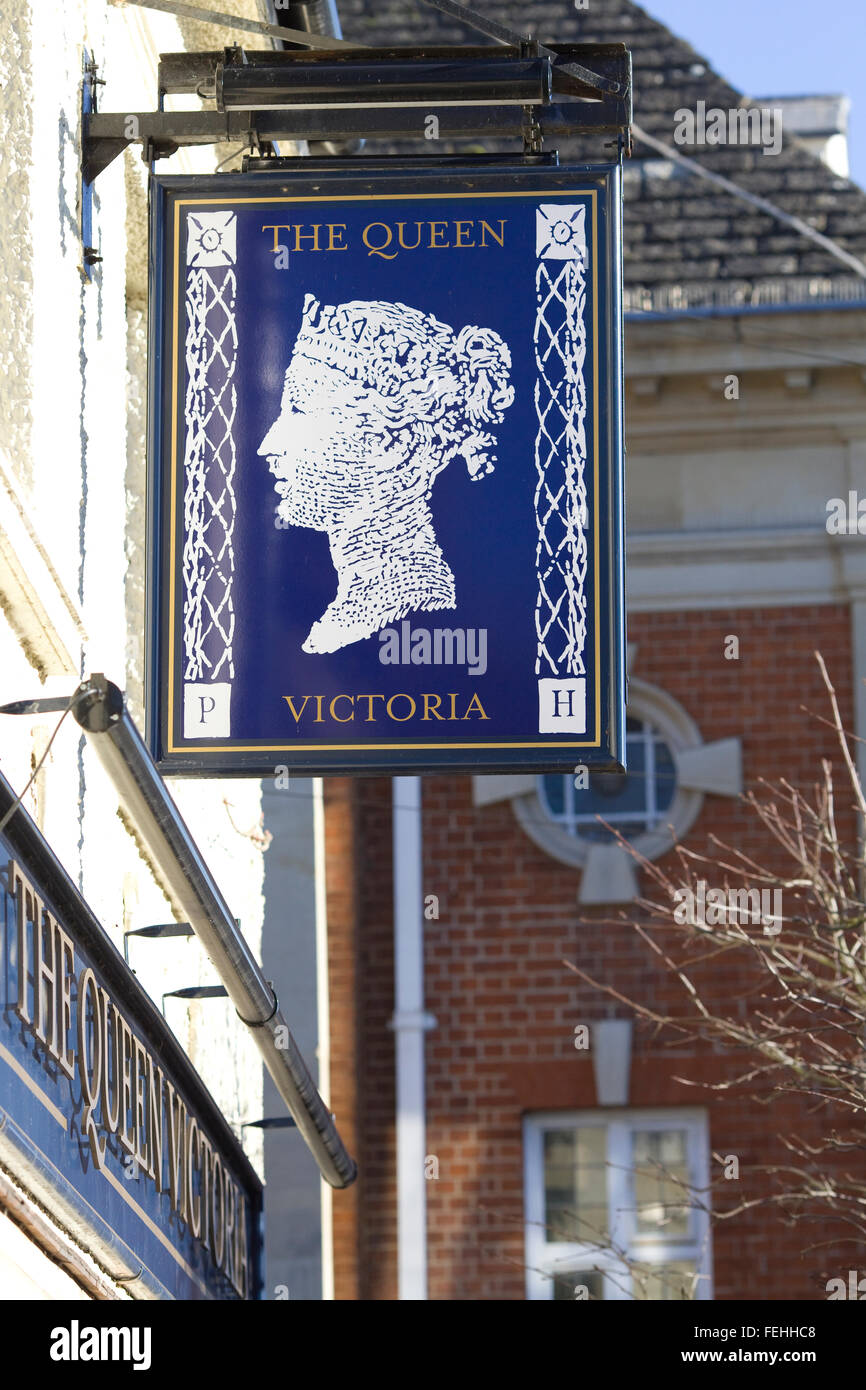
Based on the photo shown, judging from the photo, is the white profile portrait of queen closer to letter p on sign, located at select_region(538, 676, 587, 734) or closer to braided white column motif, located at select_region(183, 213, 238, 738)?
braided white column motif, located at select_region(183, 213, 238, 738)

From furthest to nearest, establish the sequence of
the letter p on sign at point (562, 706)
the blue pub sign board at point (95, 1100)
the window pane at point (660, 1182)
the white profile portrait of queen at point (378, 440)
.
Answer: the window pane at point (660, 1182) → the white profile portrait of queen at point (378, 440) → the letter p on sign at point (562, 706) → the blue pub sign board at point (95, 1100)

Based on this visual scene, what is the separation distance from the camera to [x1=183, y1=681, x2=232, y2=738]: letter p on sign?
17.2 ft

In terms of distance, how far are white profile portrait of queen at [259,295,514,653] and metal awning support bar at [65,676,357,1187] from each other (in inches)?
26.3

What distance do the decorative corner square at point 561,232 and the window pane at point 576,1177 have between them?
28.2 ft

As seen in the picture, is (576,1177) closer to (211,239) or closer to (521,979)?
(521,979)

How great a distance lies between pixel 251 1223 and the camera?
8.02 m

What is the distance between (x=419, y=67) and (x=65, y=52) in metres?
1.05

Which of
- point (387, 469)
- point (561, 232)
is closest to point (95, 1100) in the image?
point (387, 469)

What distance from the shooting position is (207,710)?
5.26 metres

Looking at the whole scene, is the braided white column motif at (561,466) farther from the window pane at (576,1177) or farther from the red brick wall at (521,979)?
the window pane at (576,1177)

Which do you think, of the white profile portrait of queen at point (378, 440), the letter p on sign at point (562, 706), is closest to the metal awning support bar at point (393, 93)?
the white profile portrait of queen at point (378, 440)

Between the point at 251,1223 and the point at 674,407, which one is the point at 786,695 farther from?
the point at 251,1223

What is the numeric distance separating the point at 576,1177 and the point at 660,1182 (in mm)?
537

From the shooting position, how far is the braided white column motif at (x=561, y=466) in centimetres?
526
